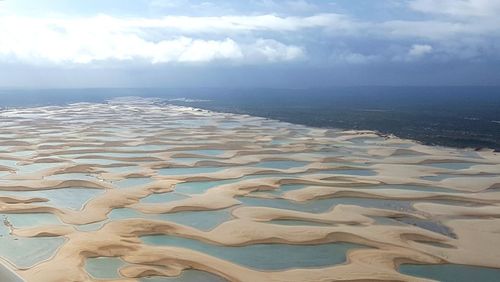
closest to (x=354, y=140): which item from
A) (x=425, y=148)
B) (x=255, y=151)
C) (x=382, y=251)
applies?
(x=425, y=148)

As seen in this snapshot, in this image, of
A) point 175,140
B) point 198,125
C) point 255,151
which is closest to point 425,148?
point 255,151

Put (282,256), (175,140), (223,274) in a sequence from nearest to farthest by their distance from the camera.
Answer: (223,274), (282,256), (175,140)

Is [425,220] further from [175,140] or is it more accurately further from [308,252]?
[175,140]

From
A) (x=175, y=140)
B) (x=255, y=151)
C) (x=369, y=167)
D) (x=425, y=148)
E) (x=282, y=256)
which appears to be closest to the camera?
(x=282, y=256)

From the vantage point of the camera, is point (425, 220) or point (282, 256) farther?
point (425, 220)

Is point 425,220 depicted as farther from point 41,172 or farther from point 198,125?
point 198,125

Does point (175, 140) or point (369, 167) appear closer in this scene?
point (369, 167)
